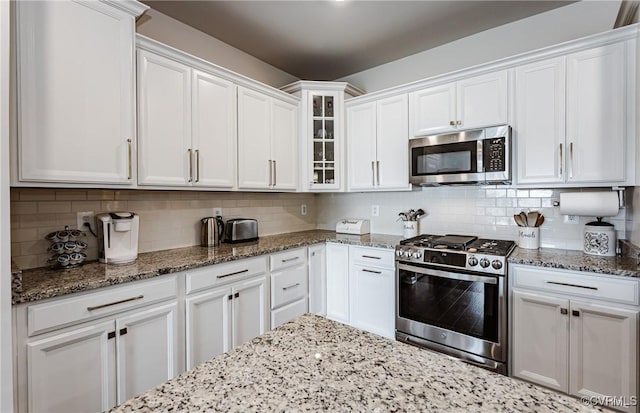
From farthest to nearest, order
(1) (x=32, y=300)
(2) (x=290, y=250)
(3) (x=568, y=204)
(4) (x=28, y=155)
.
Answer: (2) (x=290, y=250)
(3) (x=568, y=204)
(4) (x=28, y=155)
(1) (x=32, y=300)

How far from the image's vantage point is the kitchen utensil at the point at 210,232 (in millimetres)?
2619

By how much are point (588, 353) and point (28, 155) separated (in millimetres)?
3165

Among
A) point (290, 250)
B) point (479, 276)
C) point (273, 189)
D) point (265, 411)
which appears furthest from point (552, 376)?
point (273, 189)

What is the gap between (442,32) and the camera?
2725mm

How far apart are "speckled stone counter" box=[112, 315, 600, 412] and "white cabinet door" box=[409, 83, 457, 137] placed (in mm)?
2212

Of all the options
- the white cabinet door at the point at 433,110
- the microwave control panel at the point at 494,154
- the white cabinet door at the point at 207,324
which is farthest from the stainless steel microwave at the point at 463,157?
the white cabinet door at the point at 207,324

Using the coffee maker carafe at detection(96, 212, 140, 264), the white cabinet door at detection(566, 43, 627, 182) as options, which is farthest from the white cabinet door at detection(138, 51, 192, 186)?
the white cabinet door at detection(566, 43, 627, 182)

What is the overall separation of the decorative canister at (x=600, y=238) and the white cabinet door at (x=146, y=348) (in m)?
2.72

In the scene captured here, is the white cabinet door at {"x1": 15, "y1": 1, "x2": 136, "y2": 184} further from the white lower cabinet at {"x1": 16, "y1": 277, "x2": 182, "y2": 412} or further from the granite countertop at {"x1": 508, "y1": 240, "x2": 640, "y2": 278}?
the granite countertop at {"x1": 508, "y1": 240, "x2": 640, "y2": 278}

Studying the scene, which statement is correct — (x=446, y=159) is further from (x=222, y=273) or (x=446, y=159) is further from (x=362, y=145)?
(x=222, y=273)

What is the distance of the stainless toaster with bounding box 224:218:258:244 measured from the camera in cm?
272

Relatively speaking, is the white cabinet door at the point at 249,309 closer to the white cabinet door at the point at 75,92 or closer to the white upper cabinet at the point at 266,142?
the white upper cabinet at the point at 266,142

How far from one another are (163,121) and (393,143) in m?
1.91

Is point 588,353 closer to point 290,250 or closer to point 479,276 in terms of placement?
point 479,276
